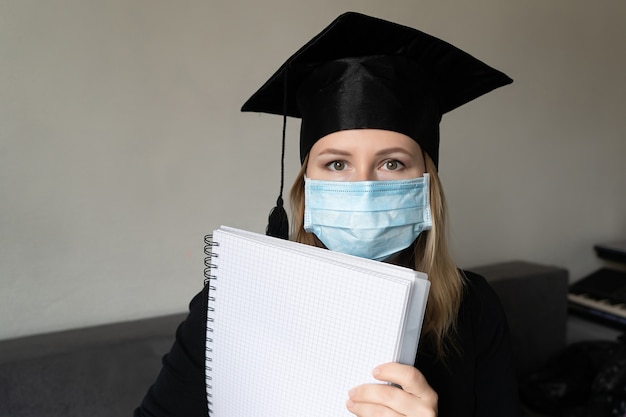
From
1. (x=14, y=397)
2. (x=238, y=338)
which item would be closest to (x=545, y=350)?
(x=238, y=338)

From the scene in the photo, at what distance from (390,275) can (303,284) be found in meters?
0.13

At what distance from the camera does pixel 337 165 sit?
36.6 inches

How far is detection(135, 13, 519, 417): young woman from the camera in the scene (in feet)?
2.90

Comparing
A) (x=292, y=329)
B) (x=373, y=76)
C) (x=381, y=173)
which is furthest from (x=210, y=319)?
(x=373, y=76)

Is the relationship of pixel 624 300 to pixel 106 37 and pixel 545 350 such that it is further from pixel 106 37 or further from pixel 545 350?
pixel 106 37

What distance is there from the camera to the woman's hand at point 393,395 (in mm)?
574

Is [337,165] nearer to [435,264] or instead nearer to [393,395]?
[435,264]

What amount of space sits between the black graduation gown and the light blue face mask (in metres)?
0.26

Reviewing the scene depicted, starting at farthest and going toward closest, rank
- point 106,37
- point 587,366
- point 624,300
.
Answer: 1. point 624,300
2. point 587,366
3. point 106,37

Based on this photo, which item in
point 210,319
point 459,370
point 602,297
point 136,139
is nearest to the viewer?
point 210,319

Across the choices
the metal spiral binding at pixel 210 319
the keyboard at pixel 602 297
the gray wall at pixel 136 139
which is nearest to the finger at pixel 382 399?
the metal spiral binding at pixel 210 319

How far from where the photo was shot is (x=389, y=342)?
573 millimetres

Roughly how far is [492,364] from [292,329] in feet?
1.94

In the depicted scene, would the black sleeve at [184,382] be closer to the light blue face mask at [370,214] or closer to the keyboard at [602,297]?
the light blue face mask at [370,214]
